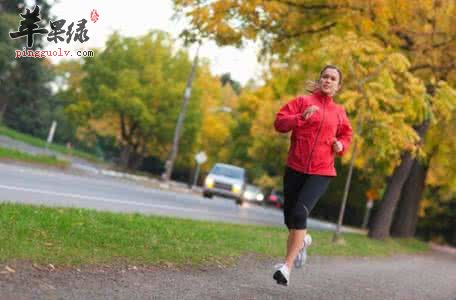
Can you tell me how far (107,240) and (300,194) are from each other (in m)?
2.57

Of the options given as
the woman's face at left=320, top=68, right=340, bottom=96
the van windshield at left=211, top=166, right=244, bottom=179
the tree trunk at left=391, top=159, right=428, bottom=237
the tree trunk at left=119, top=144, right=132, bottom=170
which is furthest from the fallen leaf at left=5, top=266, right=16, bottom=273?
the tree trunk at left=119, top=144, right=132, bottom=170

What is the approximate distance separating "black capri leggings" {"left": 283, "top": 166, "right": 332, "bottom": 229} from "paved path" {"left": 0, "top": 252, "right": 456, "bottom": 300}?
0.75m

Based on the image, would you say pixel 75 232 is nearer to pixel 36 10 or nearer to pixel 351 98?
pixel 351 98

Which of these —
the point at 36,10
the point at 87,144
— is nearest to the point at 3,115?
the point at 87,144

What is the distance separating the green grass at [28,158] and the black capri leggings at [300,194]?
1658 cm

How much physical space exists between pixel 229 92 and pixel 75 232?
221 feet

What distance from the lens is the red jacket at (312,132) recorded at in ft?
22.2

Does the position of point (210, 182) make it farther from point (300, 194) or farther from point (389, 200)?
point (300, 194)

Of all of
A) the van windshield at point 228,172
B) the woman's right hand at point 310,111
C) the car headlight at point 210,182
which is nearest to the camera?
the woman's right hand at point 310,111

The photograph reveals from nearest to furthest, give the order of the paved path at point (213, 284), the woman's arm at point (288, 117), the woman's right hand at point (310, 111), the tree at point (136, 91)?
1. the paved path at point (213, 284)
2. the woman's right hand at point (310, 111)
3. the woman's arm at point (288, 117)
4. the tree at point (136, 91)

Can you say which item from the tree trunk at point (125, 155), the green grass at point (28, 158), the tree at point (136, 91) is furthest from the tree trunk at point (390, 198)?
the tree trunk at point (125, 155)

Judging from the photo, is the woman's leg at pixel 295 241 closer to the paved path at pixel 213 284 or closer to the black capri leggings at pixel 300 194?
the black capri leggings at pixel 300 194

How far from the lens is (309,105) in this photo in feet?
22.4

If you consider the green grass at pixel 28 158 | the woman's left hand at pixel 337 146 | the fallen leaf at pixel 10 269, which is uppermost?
the woman's left hand at pixel 337 146
